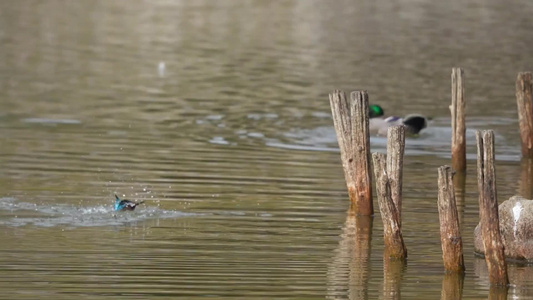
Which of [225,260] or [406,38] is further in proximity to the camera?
[406,38]

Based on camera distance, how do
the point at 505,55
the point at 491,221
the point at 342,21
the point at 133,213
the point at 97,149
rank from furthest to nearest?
the point at 342,21
the point at 505,55
the point at 97,149
the point at 133,213
the point at 491,221

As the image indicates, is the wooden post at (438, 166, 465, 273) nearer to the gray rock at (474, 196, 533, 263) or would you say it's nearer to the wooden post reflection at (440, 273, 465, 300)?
the wooden post reflection at (440, 273, 465, 300)

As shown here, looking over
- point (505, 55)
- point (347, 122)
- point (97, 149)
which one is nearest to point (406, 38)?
point (505, 55)

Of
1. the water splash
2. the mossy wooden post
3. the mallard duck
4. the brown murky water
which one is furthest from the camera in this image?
the mallard duck

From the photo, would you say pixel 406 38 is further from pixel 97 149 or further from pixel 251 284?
pixel 251 284

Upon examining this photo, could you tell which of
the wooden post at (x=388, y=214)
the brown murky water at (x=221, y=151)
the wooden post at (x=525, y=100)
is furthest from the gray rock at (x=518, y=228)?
the wooden post at (x=525, y=100)

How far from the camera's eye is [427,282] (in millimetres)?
12320

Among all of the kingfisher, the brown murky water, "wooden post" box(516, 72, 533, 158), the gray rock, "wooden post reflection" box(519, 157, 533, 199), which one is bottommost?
"wooden post reflection" box(519, 157, 533, 199)

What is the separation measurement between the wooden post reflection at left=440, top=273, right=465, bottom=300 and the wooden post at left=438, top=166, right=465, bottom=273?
0.10m

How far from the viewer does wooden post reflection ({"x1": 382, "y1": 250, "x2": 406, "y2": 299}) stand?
11883 mm

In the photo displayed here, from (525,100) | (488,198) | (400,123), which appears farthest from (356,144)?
(400,123)

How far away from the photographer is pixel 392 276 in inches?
496

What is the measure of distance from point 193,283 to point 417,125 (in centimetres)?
1349

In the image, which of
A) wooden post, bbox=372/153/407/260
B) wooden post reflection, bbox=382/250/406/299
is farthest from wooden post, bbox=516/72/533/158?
wooden post, bbox=372/153/407/260
